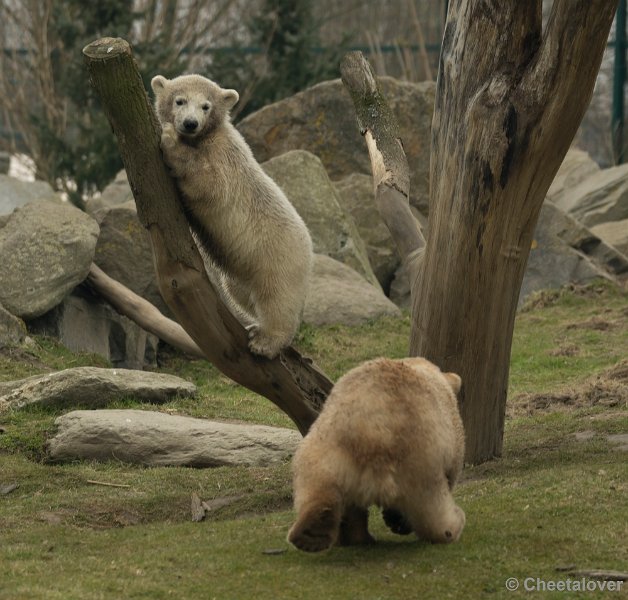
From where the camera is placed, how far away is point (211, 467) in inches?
300

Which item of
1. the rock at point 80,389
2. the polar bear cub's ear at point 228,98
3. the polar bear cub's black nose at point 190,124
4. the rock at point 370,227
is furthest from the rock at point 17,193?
the polar bear cub's black nose at point 190,124

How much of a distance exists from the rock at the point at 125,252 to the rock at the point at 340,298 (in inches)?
72.9

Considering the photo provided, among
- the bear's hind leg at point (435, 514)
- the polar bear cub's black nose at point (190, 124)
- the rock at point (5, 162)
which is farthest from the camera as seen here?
the rock at point (5, 162)

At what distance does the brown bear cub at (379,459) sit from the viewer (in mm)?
4488

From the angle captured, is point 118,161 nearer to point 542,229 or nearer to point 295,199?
point 295,199

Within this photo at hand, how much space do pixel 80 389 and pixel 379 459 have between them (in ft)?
15.2

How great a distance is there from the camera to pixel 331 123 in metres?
16.4

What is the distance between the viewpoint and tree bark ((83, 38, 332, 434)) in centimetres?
584

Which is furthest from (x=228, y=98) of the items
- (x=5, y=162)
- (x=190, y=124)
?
(x=5, y=162)

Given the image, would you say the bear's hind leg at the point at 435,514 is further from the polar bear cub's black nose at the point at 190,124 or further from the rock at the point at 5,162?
the rock at the point at 5,162

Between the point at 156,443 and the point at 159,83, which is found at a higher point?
the point at 159,83

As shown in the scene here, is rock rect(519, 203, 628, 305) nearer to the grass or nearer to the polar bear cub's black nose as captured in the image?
the grass

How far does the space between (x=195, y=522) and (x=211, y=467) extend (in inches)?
55.2

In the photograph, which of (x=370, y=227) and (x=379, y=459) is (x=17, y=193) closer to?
(x=370, y=227)
